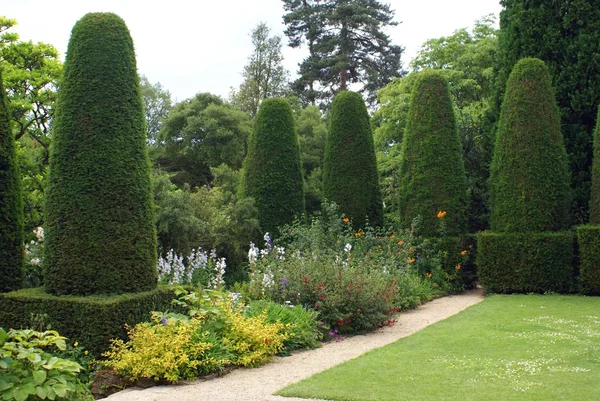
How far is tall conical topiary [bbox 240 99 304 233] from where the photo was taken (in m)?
13.7

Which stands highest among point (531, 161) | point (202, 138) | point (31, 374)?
point (202, 138)

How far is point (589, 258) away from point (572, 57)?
534 centimetres

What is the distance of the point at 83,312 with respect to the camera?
251 inches

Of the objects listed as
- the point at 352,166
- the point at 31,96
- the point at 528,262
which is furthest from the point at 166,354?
the point at 352,166

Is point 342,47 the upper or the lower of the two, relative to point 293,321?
upper

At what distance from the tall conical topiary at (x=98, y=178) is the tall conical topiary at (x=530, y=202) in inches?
310

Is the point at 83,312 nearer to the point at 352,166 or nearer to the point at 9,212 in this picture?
the point at 9,212

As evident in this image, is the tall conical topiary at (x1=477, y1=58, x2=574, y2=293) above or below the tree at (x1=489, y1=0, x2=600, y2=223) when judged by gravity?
below

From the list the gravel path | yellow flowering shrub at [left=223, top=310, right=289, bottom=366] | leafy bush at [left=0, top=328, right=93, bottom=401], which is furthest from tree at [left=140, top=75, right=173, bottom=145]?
leafy bush at [left=0, top=328, right=93, bottom=401]

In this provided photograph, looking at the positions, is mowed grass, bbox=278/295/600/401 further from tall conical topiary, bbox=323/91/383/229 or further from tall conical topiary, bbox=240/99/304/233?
tall conical topiary, bbox=323/91/383/229

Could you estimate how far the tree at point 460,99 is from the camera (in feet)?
52.3

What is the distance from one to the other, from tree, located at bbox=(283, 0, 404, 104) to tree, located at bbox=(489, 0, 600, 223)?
1397 centimetres

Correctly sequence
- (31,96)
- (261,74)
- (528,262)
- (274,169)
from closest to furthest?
1. (31,96)
2. (528,262)
3. (274,169)
4. (261,74)

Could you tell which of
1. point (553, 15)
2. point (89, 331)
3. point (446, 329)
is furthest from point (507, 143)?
point (89, 331)
